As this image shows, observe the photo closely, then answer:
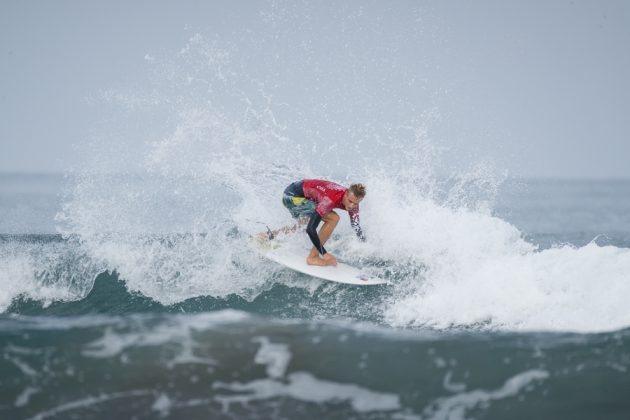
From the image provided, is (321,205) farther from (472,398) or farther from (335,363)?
(472,398)

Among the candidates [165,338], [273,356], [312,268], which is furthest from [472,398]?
[312,268]

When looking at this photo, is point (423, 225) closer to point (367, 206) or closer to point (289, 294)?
point (367, 206)

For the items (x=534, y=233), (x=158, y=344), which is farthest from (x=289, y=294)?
(x=534, y=233)

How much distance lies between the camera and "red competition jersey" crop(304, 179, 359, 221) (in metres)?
7.53

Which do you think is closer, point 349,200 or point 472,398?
point 472,398

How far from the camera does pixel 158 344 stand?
441cm

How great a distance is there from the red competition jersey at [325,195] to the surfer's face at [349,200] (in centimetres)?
8

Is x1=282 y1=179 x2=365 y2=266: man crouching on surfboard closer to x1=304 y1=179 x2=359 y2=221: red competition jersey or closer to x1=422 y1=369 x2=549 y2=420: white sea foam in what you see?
x1=304 y1=179 x2=359 y2=221: red competition jersey

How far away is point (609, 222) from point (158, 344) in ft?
57.7

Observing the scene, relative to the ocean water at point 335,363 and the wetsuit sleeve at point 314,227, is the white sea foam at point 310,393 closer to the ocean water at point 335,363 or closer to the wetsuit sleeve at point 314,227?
the ocean water at point 335,363

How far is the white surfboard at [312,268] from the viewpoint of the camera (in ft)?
25.0

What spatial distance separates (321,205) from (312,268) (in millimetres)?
909

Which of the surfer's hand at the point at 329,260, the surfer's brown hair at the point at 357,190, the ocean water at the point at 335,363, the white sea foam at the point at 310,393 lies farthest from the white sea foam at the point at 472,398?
the surfer's hand at the point at 329,260

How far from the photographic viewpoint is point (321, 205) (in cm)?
748
